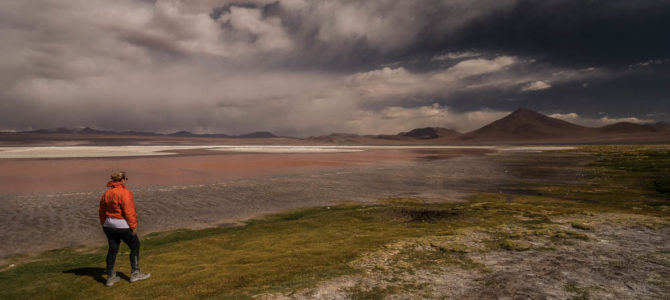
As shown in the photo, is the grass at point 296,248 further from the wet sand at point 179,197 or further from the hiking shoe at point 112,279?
the wet sand at point 179,197

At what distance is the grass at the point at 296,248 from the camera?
718 cm

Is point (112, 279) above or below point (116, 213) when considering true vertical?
below

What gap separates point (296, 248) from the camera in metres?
9.93

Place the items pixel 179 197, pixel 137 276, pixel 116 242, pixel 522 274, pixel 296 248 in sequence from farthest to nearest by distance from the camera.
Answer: pixel 179 197
pixel 296 248
pixel 137 276
pixel 116 242
pixel 522 274

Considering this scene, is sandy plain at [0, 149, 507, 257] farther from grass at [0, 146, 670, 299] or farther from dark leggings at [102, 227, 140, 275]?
dark leggings at [102, 227, 140, 275]

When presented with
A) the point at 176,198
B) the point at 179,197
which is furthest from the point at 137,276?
the point at 179,197

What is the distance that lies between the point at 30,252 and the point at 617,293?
650 inches

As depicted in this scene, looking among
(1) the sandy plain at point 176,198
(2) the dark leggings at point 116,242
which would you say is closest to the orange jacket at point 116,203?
(2) the dark leggings at point 116,242

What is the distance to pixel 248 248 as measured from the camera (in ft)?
33.5

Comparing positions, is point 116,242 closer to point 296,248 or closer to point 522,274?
point 296,248

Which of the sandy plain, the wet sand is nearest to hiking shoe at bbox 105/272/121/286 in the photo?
the wet sand

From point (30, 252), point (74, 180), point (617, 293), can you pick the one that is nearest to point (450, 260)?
point (617, 293)

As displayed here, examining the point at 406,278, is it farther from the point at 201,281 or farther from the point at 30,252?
the point at 30,252

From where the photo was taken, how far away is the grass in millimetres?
7184
